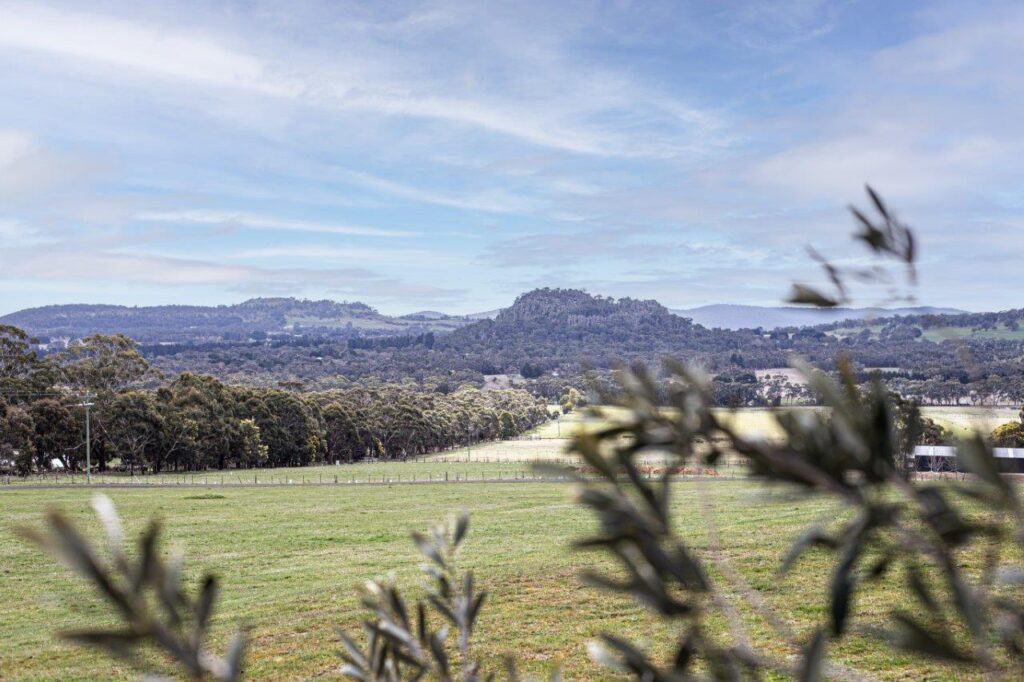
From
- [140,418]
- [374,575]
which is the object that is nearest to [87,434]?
[140,418]

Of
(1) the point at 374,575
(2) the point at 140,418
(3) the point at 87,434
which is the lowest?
(1) the point at 374,575

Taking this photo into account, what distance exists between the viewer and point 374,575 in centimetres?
2269

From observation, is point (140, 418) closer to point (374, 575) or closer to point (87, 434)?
point (87, 434)

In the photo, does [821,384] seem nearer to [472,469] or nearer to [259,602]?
[259,602]

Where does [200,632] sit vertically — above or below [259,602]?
above

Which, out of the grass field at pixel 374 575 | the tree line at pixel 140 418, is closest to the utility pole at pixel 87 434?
the tree line at pixel 140 418

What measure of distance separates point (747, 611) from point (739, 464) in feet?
50.0

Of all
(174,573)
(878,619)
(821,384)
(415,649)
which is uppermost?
(821,384)

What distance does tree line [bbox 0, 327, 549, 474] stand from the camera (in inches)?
2635

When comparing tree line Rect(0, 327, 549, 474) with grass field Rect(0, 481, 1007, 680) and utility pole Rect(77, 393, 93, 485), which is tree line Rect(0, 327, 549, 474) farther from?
grass field Rect(0, 481, 1007, 680)

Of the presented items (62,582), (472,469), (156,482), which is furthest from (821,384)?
(472,469)

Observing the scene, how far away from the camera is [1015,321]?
15362cm

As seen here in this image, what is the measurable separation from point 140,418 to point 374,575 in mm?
54116

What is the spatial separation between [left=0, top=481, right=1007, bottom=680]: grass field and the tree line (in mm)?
24098
